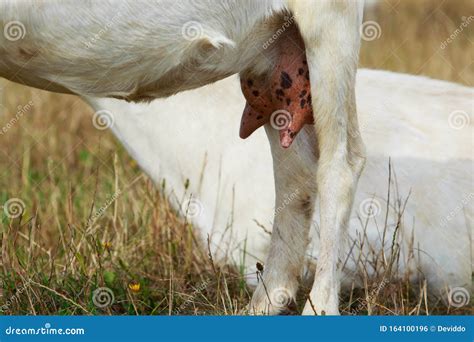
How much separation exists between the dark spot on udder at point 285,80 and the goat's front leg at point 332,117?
0.17m

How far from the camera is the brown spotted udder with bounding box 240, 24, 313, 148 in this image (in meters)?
3.97

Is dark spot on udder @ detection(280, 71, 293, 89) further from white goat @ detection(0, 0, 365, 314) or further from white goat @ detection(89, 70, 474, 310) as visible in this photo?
white goat @ detection(89, 70, 474, 310)

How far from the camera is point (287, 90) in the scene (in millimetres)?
4031

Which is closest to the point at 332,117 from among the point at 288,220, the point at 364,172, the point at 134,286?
the point at 288,220

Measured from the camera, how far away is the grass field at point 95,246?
13.4 ft

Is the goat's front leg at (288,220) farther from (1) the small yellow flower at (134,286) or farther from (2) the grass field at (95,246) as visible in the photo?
(1) the small yellow flower at (134,286)

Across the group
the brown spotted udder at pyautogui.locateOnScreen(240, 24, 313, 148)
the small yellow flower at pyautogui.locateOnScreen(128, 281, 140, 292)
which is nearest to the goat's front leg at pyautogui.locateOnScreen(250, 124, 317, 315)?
the brown spotted udder at pyautogui.locateOnScreen(240, 24, 313, 148)

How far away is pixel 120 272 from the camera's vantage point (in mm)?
4465

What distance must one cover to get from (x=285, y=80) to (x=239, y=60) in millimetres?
269

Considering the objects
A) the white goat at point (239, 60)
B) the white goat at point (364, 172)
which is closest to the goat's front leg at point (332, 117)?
the white goat at point (239, 60)

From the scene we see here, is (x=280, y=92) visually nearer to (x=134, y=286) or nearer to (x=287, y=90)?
(x=287, y=90)

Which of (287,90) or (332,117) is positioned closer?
(332,117)

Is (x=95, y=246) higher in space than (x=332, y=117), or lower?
lower

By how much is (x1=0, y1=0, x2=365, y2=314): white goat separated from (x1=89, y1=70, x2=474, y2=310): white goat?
1.26ft
